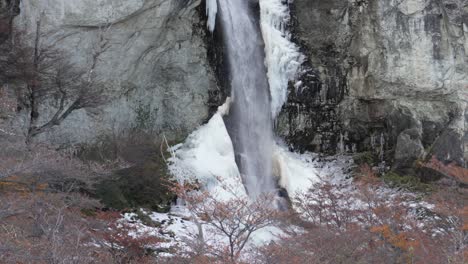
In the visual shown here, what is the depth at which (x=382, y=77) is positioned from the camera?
1923 cm

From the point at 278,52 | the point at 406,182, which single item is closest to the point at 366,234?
the point at 406,182

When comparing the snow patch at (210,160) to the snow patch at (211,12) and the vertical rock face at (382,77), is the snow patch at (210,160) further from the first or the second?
the snow patch at (211,12)

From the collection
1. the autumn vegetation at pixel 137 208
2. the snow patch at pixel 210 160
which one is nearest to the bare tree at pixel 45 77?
the autumn vegetation at pixel 137 208

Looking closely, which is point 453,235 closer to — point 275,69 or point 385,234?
point 385,234

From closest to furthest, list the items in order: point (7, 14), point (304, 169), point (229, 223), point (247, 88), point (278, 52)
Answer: point (229, 223), point (7, 14), point (304, 169), point (247, 88), point (278, 52)

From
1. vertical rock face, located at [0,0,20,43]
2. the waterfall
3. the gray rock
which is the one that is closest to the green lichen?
the gray rock

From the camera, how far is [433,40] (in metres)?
18.7

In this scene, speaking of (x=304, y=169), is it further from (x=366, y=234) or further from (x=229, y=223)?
(x=229, y=223)

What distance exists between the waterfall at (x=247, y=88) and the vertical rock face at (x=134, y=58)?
84 cm

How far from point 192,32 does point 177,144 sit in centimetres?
343

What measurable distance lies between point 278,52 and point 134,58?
459cm

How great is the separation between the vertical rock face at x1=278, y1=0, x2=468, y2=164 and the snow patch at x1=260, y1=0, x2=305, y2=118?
0.38m

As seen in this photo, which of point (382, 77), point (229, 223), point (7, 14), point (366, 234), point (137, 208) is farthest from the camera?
point (382, 77)

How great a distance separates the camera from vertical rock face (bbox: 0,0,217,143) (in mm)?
16781
